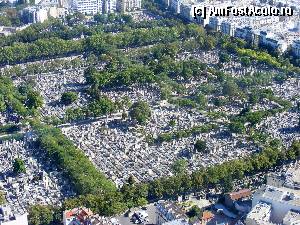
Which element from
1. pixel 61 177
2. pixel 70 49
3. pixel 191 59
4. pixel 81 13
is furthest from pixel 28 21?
pixel 61 177

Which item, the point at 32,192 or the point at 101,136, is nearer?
the point at 32,192

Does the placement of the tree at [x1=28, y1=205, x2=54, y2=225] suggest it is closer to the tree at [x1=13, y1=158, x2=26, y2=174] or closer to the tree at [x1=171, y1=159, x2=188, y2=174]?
the tree at [x1=13, y1=158, x2=26, y2=174]

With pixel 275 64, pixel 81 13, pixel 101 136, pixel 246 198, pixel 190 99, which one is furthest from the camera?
pixel 81 13

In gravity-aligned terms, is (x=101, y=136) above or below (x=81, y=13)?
below

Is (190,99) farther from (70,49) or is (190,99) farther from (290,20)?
(290,20)

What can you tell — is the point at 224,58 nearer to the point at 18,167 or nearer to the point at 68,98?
the point at 68,98

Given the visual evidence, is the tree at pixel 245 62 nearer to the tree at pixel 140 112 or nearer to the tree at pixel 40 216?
the tree at pixel 140 112

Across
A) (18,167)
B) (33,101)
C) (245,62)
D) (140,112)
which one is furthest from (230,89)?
(18,167)

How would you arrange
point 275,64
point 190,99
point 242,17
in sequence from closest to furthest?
1. point 190,99
2. point 275,64
3. point 242,17
